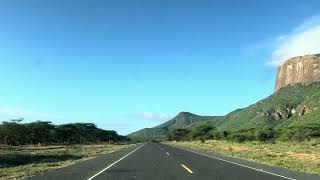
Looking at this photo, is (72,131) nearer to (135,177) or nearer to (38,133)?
(38,133)

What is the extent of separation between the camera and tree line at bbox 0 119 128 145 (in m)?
112

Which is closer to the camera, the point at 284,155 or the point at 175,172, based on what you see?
the point at 175,172

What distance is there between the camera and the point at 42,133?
127 meters

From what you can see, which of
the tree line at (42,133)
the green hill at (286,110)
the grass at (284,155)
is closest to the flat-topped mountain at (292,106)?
the green hill at (286,110)

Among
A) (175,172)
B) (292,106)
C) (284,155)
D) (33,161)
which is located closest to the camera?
(175,172)

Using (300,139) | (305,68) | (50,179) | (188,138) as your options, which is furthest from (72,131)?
(50,179)

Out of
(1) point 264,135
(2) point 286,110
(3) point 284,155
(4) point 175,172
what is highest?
(2) point 286,110

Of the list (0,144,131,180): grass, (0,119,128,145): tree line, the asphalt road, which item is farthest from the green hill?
the asphalt road

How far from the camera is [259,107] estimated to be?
170m

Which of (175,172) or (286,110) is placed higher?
(286,110)

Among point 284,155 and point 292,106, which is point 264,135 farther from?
point 284,155

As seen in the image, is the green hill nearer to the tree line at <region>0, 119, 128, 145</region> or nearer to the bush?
the bush

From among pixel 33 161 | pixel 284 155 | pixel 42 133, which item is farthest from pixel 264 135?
pixel 33 161

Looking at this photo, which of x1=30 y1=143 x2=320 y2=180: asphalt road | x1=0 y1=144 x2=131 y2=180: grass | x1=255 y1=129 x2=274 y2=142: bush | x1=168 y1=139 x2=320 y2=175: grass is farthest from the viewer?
x1=255 y1=129 x2=274 y2=142: bush
